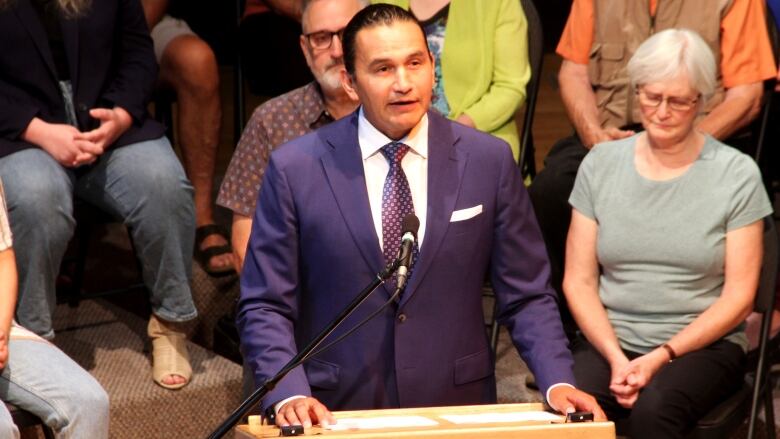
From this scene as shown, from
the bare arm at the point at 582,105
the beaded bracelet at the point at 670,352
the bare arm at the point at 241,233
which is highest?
the bare arm at the point at 582,105

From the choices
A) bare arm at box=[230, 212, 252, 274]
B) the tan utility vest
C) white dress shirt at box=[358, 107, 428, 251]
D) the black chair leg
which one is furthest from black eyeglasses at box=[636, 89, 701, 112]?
bare arm at box=[230, 212, 252, 274]

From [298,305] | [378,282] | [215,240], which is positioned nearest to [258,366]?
[298,305]

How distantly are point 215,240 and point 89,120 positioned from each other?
732mm

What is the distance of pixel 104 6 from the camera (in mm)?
4012

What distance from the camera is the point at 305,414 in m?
2.19

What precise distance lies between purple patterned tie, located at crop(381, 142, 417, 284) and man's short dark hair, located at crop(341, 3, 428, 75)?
18 centimetres

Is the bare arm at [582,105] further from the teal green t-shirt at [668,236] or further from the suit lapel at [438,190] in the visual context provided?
the suit lapel at [438,190]

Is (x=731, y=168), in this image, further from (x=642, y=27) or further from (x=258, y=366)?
(x=258, y=366)

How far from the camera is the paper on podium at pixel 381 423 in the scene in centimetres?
204

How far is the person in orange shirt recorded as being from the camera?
13.2 feet

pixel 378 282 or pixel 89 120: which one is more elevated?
pixel 378 282

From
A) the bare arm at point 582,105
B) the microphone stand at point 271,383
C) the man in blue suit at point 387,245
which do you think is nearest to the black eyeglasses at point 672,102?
the bare arm at point 582,105

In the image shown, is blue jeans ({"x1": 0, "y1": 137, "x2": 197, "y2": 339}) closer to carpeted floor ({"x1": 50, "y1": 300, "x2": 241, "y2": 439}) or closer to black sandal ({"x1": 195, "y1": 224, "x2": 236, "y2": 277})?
carpeted floor ({"x1": 50, "y1": 300, "x2": 241, "y2": 439})

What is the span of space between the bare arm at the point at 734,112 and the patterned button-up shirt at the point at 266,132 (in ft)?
4.01
